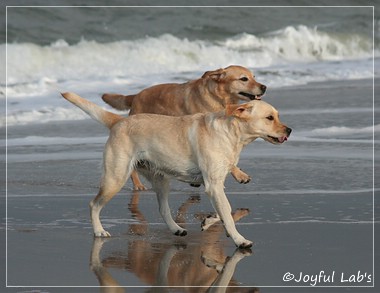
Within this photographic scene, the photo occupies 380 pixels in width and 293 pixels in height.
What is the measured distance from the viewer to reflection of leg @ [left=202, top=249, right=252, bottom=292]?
6.95 meters

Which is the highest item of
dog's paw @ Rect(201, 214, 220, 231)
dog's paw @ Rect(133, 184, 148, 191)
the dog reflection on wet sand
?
the dog reflection on wet sand

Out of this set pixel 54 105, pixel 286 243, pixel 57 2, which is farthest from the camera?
pixel 57 2

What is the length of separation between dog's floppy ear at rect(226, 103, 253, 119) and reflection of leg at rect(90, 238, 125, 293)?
1.44 metres

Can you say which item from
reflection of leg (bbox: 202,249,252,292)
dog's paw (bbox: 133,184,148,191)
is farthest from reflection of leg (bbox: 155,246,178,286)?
dog's paw (bbox: 133,184,148,191)

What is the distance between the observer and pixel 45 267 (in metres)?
7.39

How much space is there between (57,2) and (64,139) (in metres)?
16.2

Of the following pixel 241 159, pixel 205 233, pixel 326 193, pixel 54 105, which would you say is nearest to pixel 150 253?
pixel 205 233

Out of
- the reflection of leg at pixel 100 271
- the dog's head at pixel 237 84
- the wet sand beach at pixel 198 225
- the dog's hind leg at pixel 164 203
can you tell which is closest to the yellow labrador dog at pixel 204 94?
the dog's head at pixel 237 84

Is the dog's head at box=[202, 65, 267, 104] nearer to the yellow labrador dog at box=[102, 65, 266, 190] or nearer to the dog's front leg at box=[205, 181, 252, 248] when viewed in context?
the yellow labrador dog at box=[102, 65, 266, 190]

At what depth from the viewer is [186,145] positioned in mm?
8508

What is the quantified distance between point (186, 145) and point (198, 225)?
0.83m

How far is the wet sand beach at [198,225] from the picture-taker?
23.4 ft

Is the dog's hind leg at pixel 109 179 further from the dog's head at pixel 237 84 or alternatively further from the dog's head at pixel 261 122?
the dog's head at pixel 237 84

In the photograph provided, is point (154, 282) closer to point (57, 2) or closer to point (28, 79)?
point (28, 79)
